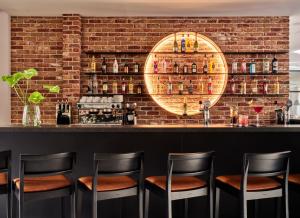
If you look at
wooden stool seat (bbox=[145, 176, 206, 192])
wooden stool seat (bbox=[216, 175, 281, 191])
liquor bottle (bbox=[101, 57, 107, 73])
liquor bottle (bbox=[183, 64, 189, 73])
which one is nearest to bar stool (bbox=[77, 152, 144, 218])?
wooden stool seat (bbox=[145, 176, 206, 192])

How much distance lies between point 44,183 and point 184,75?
3.68 meters

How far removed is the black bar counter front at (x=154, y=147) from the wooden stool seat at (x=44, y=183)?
0.54 m

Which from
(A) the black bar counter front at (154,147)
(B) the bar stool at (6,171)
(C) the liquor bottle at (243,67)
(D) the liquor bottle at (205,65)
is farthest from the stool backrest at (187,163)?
Answer: (C) the liquor bottle at (243,67)

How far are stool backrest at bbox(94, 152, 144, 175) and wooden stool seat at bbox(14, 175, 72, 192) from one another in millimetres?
354

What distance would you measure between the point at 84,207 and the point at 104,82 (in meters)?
2.80

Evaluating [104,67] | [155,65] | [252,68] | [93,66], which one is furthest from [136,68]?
[252,68]

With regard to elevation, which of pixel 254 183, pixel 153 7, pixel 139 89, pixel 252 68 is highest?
pixel 153 7

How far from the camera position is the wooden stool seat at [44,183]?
2.80 metres

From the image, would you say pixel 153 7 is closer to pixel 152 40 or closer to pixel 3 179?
pixel 152 40

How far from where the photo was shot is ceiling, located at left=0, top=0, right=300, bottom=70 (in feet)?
17.3

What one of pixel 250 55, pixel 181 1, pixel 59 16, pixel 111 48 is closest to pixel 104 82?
pixel 111 48

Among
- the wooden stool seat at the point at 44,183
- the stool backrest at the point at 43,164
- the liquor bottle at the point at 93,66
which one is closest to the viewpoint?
the stool backrest at the point at 43,164

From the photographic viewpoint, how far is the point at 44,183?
294 cm

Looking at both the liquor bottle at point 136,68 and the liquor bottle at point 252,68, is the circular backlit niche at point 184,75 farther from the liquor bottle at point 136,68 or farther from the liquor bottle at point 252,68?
the liquor bottle at point 252,68
